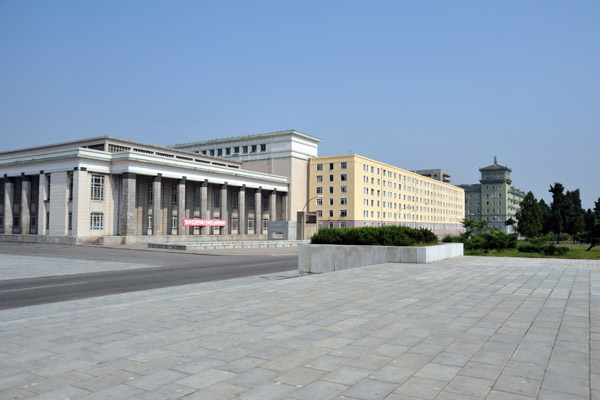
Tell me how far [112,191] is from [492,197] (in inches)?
5262

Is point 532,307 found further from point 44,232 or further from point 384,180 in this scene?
point 384,180

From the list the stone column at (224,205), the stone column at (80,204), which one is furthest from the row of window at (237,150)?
Result: the stone column at (80,204)

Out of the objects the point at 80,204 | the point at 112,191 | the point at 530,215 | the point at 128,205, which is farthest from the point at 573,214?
the point at 80,204

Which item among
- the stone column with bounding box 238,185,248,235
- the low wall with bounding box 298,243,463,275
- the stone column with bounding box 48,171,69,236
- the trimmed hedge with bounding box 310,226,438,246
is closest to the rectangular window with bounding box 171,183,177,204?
the stone column with bounding box 238,185,248,235

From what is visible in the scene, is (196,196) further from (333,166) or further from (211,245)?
(333,166)

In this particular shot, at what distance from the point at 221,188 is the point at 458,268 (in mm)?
56831

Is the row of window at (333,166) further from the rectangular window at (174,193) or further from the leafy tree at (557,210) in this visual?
the leafy tree at (557,210)

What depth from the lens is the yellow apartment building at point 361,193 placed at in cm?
8238

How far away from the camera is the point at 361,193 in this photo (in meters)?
84.1

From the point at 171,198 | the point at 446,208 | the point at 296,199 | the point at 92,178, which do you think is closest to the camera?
the point at 92,178

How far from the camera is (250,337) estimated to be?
22.3 ft

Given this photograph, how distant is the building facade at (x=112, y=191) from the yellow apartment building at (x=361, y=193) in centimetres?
1551

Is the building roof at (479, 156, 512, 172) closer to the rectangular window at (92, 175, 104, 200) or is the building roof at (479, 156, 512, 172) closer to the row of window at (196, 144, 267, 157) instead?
the row of window at (196, 144, 267, 157)

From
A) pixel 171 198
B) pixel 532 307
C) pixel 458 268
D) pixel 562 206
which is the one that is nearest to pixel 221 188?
pixel 171 198
